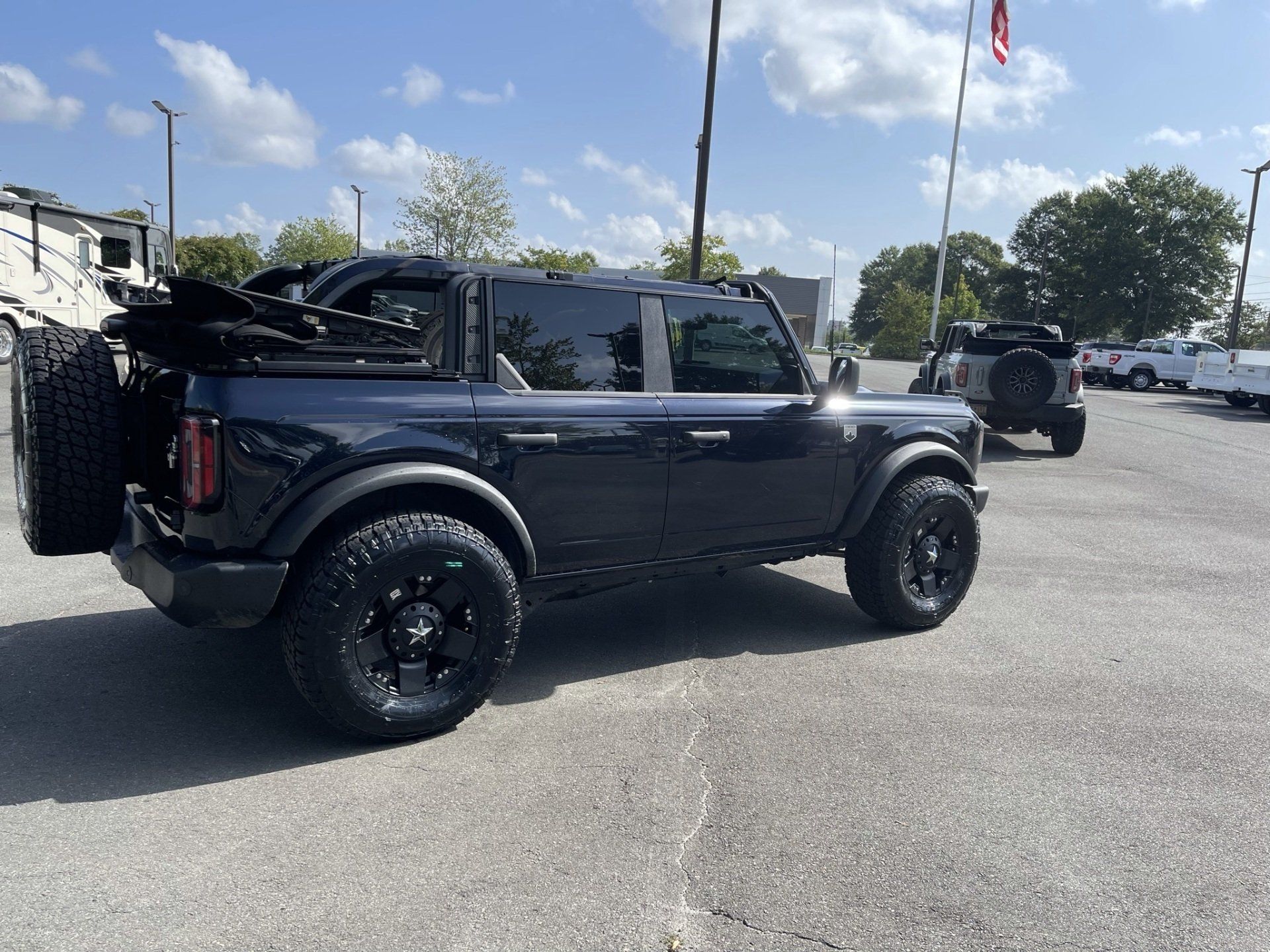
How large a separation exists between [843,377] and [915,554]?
113cm

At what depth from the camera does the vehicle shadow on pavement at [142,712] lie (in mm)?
3244

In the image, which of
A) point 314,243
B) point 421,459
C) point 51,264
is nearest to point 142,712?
Answer: point 421,459

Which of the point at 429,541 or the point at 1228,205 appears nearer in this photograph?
the point at 429,541

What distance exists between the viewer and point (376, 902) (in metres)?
2.58

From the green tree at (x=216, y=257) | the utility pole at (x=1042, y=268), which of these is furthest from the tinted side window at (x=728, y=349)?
the utility pole at (x=1042, y=268)

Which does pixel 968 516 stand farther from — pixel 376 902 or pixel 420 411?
pixel 376 902

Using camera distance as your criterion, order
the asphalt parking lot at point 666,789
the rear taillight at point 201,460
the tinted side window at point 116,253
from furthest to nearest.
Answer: the tinted side window at point 116,253, the rear taillight at point 201,460, the asphalt parking lot at point 666,789

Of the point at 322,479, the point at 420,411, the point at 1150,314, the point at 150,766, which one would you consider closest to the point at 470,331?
the point at 420,411

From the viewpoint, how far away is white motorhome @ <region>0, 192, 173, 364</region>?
17297 mm

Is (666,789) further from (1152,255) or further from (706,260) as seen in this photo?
(1152,255)

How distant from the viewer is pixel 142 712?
3.73m

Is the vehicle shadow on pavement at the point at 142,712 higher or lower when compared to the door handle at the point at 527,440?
lower

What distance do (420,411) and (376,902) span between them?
1730 mm

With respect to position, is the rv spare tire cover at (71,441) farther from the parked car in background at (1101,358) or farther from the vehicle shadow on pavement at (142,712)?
the parked car in background at (1101,358)
